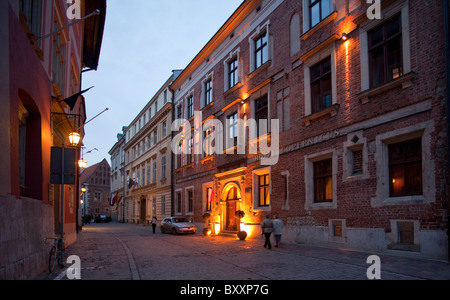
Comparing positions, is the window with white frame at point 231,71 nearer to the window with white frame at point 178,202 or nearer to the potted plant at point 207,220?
the potted plant at point 207,220

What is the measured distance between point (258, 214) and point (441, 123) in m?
11.0

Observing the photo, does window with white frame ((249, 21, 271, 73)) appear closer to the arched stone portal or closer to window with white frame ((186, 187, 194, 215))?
the arched stone portal

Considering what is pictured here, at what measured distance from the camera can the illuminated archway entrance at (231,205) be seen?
77.0ft

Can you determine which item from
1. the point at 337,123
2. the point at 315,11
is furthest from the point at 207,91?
the point at 337,123

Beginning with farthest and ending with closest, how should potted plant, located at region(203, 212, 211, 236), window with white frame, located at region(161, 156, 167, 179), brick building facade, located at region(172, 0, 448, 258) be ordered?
window with white frame, located at region(161, 156, 167, 179)
potted plant, located at region(203, 212, 211, 236)
brick building facade, located at region(172, 0, 448, 258)

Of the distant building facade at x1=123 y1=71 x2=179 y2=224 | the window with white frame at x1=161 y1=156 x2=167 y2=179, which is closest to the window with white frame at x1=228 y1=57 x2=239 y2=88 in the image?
the distant building facade at x1=123 y1=71 x2=179 y2=224

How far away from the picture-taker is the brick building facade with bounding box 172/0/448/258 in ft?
36.8

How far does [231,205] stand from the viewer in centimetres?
2425

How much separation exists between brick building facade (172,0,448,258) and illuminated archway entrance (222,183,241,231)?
95mm

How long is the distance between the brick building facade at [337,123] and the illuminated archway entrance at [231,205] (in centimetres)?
9

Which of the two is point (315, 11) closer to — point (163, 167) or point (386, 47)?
point (386, 47)

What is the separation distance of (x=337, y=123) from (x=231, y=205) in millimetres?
11290
